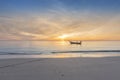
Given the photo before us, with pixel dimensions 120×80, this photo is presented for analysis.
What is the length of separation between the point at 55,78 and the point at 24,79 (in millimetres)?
1056

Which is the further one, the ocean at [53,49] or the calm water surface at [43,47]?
the calm water surface at [43,47]

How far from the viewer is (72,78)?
6.90 m

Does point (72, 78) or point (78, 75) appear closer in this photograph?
point (72, 78)

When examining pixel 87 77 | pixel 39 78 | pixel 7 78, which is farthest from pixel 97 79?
pixel 7 78

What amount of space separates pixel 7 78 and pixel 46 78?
1347 millimetres

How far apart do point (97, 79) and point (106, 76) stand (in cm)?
63

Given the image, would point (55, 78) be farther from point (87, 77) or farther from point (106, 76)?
point (106, 76)

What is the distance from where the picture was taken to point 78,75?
741 centimetres

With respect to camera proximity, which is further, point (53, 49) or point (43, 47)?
point (43, 47)

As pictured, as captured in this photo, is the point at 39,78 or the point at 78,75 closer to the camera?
the point at 39,78

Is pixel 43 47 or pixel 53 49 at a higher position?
pixel 43 47

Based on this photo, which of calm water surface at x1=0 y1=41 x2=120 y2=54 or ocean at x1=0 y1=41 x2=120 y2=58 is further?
calm water surface at x1=0 y1=41 x2=120 y2=54

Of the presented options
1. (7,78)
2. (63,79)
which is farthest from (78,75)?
(7,78)

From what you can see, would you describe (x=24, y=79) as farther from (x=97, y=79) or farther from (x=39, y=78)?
(x=97, y=79)
